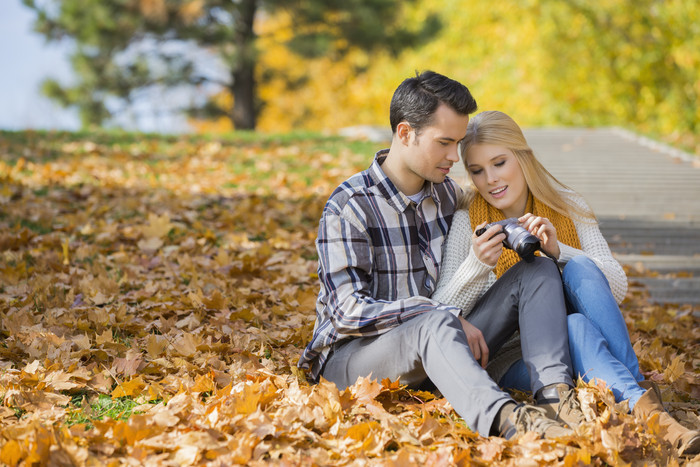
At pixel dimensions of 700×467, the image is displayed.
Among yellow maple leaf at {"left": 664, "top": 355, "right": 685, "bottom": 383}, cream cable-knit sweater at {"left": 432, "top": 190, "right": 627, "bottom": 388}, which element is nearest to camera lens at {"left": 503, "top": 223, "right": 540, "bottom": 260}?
cream cable-knit sweater at {"left": 432, "top": 190, "right": 627, "bottom": 388}

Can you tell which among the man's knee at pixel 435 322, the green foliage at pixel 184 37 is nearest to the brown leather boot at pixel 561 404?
the man's knee at pixel 435 322

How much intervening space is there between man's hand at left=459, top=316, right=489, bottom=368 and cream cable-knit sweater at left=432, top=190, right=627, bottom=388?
0.24 metres

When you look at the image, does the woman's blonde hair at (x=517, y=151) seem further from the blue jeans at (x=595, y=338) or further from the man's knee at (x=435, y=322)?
the man's knee at (x=435, y=322)

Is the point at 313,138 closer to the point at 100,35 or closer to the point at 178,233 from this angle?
the point at 178,233

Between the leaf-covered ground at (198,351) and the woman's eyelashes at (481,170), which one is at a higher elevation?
the woman's eyelashes at (481,170)

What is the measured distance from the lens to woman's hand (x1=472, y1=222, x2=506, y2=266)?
2721mm

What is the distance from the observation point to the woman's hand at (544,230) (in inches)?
111

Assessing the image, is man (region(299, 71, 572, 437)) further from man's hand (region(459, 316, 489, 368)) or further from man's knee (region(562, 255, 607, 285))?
man's knee (region(562, 255, 607, 285))

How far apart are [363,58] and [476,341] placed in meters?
20.2

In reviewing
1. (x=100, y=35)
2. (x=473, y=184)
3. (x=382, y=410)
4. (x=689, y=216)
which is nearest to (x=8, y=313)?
(x=382, y=410)

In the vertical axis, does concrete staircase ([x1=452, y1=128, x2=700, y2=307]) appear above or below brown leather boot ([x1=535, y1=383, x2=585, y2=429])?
above

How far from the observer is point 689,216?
6.54m

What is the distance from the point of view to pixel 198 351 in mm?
3080

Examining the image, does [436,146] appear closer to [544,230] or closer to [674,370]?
[544,230]
